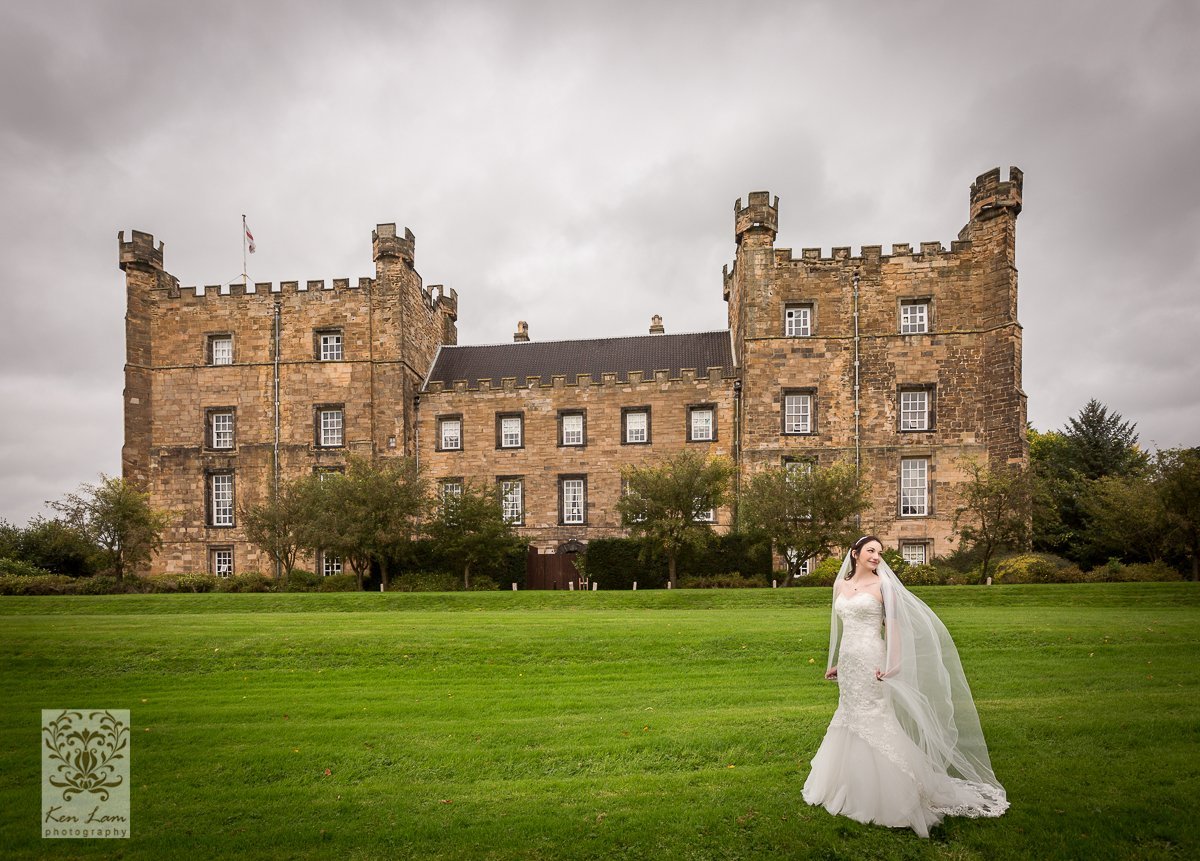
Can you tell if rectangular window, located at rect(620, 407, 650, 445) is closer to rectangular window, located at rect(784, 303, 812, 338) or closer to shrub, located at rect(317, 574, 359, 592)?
rectangular window, located at rect(784, 303, 812, 338)

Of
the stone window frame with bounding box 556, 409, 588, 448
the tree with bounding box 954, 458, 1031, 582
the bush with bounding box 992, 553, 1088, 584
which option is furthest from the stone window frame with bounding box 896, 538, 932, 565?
the stone window frame with bounding box 556, 409, 588, 448

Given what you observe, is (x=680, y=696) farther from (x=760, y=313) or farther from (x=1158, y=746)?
(x=760, y=313)

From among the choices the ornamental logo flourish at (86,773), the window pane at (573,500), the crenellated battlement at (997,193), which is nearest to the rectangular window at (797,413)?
the window pane at (573,500)

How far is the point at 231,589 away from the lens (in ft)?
93.5

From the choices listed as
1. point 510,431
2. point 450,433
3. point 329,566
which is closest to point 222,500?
point 329,566

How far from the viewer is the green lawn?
5863 mm

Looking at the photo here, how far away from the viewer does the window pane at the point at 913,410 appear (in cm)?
3161

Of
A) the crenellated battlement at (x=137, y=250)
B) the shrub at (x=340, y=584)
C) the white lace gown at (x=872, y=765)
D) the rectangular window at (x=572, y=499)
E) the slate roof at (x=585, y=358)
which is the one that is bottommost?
the shrub at (x=340, y=584)

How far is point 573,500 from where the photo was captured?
3388 centimetres

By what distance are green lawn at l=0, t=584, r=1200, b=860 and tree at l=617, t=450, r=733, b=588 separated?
9784 millimetres

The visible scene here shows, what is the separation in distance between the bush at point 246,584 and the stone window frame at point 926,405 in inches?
1070

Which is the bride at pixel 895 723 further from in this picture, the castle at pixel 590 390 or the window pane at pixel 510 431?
the window pane at pixel 510 431

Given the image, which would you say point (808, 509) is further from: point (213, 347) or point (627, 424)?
point (213, 347)

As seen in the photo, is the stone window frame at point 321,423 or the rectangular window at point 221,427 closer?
the stone window frame at point 321,423
